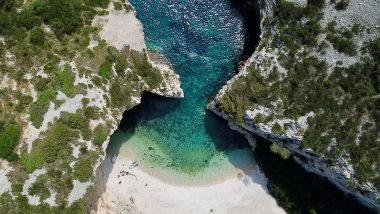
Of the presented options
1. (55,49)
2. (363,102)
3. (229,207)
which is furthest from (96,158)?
(363,102)

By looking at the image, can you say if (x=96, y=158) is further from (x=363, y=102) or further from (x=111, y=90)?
(x=363, y=102)

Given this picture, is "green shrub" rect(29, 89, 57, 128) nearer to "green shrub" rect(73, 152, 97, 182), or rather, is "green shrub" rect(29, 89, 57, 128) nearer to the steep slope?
the steep slope

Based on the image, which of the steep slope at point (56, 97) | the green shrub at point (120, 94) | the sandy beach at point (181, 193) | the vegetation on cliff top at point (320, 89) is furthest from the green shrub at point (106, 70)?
the vegetation on cliff top at point (320, 89)

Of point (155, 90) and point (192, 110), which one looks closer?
point (155, 90)

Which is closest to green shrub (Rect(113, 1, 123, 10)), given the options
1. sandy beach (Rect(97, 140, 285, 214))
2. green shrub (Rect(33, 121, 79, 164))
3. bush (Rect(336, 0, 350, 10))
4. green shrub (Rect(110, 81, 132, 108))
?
green shrub (Rect(110, 81, 132, 108))

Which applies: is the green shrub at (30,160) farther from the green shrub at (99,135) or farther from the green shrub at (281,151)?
the green shrub at (281,151)

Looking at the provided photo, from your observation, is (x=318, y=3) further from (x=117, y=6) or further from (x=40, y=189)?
(x=40, y=189)

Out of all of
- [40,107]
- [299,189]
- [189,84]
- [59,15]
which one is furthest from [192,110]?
[59,15]
